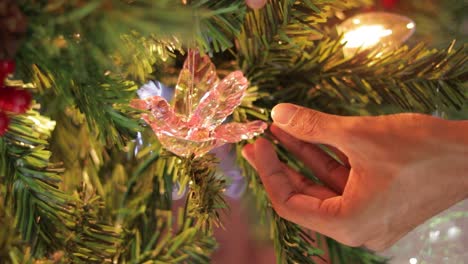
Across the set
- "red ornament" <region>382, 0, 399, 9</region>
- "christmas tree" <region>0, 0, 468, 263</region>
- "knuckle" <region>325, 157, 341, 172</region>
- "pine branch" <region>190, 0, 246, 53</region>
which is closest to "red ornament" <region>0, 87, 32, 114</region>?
"christmas tree" <region>0, 0, 468, 263</region>

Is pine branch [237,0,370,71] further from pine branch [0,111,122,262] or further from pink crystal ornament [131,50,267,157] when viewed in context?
pine branch [0,111,122,262]

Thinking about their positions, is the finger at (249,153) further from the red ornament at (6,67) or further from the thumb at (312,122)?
the red ornament at (6,67)

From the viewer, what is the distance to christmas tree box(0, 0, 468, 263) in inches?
9.3

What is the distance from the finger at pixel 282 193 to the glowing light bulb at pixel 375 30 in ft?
0.48

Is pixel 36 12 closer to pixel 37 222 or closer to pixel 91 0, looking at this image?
pixel 91 0

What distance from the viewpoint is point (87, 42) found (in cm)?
23

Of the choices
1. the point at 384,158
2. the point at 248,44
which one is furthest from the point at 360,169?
the point at 248,44

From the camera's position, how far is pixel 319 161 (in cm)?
49

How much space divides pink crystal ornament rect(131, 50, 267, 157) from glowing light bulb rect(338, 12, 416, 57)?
170 mm

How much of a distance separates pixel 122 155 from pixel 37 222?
210 millimetres

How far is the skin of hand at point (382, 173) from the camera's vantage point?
411mm

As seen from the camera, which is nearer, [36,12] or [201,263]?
[36,12]

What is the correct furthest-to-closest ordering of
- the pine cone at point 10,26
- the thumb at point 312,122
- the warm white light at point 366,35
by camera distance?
1. the warm white light at point 366,35
2. the thumb at point 312,122
3. the pine cone at point 10,26

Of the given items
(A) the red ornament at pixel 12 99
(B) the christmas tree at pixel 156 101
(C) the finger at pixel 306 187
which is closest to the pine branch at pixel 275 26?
(B) the christmas tree at pixel 156 101
